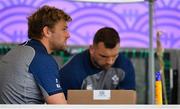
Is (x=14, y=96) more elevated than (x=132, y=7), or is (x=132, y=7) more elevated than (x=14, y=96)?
(x=132, y=7)

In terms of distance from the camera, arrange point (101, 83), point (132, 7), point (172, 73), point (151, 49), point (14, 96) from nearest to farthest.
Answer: point (14, 96) → point (101, 83) → point (151, 49) → point (172, 73) → point (132, 7)

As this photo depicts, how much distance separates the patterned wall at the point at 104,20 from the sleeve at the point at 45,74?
178cm

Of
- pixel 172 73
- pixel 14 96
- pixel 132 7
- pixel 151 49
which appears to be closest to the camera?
pixel 14 96

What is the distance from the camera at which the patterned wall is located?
381 cm

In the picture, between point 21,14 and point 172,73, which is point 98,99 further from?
point 21,14

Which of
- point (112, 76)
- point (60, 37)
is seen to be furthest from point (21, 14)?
point (60, 37)

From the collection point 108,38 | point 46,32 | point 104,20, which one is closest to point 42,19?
point 46,32

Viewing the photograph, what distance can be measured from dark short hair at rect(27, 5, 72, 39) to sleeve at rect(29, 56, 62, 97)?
0.24m

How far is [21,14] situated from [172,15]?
4.63 feet

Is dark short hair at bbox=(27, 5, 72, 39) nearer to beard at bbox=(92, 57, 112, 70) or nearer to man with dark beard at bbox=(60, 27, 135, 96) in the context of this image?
man with dark beard at bbox=(60, 27, 135, 96)

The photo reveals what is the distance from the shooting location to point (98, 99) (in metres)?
2.09

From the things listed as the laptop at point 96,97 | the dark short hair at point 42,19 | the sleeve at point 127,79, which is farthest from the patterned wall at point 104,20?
the laptop at point 96,97

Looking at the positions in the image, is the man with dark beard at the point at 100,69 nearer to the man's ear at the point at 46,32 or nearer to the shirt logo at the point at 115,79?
the shirt logo at the point at 115,79

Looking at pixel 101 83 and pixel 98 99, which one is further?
pixel 101 83
